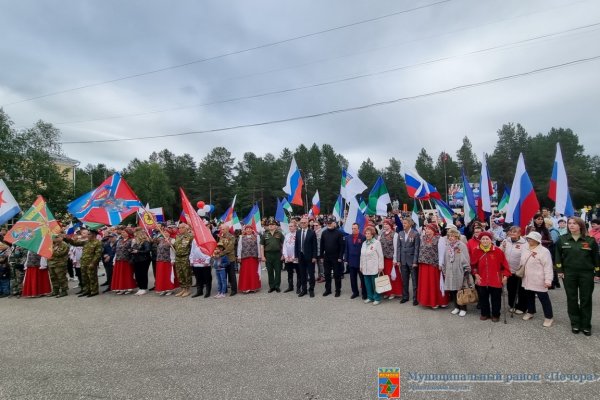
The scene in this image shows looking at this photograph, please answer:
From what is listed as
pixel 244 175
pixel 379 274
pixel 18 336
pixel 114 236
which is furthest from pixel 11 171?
pixel 244 175

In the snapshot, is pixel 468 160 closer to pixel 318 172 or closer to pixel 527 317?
pixel 318 172

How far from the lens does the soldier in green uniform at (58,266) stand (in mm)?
9742

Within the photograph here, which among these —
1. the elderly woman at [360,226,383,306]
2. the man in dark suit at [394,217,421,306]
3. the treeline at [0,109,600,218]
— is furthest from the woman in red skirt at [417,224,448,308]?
the treeline at [0,109,600,218]

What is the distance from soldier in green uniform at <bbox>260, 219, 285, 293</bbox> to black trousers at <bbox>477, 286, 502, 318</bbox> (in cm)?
504

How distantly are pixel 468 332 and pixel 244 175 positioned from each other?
68.9 meters

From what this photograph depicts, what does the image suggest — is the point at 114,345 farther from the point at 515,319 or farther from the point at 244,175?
the point at 244,175

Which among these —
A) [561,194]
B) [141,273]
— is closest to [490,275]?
[561,194]

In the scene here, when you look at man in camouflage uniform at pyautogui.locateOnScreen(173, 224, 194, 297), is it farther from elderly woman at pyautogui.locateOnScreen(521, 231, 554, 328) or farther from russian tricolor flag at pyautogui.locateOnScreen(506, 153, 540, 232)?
russian tricolor flag at pyautogui.locateOnScreen(506, 153, 540, 232)

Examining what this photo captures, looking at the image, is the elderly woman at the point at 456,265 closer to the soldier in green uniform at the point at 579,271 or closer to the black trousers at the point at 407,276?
the black trousers at the point at 407,276

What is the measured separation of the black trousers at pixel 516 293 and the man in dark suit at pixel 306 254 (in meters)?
4.35

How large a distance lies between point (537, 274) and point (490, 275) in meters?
0.71

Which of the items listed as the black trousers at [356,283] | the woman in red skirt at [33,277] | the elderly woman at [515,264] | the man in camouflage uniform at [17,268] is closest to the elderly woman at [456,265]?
the elderly woman at [515,264]

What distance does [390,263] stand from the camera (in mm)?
8258

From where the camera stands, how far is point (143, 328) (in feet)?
20.9
